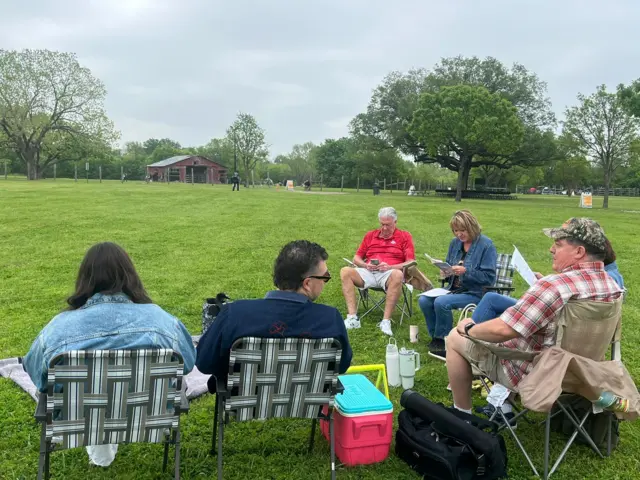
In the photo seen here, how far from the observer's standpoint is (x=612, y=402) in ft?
9.18

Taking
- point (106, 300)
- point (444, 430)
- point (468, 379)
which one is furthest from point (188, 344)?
point (468, 379)

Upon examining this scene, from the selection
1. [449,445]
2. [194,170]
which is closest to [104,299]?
[449,445]

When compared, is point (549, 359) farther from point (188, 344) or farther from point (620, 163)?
point (620, 163)

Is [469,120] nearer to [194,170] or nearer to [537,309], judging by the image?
[537,309]

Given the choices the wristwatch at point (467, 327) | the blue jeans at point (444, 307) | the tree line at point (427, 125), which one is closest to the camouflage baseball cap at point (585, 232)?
the wristwatch at point (467, 327)

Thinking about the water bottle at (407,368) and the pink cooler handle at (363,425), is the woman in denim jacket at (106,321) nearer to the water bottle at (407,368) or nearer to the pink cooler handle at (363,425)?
the pink cooler handle at (363,425)

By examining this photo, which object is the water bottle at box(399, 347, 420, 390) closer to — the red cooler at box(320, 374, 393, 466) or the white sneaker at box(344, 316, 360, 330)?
the red cooler at box(320, 374, 393, 466)

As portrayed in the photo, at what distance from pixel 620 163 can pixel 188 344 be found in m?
33.1

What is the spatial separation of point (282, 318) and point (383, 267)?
3406 millimetres

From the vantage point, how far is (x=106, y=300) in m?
2.37

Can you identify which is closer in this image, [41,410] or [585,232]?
[41,410]

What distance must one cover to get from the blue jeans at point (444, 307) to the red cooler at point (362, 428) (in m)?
1.97

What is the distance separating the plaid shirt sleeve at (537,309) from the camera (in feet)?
8.85

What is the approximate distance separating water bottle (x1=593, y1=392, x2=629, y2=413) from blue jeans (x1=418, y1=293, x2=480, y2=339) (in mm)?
1936
